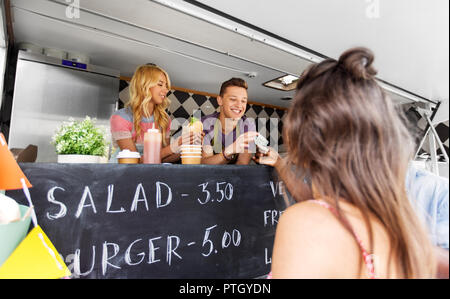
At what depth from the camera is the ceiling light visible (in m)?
3.46

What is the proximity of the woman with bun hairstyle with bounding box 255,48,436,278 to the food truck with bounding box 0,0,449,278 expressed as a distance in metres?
0.13

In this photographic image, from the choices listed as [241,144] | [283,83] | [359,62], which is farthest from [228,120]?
[283,83]

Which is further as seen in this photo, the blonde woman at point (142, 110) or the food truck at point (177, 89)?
the blonde woman at point (142, 110)

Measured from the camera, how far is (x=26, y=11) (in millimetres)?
1992

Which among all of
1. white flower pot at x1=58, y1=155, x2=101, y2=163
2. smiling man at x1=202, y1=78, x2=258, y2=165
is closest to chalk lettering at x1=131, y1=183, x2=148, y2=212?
white flower pot at x1=58, y1=155, x2=101, y2=163

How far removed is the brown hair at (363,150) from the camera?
0.54 metres

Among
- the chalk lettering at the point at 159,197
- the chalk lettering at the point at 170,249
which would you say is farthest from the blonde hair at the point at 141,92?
the chalk lettering at the point at 170,249

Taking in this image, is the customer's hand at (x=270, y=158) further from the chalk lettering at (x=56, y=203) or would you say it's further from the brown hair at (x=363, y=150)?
the chalk lettering at (x=56, y=203)

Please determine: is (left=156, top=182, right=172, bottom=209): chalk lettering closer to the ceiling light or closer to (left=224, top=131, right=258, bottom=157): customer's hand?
(left=224, top=131, right=258, bottom=157): customer's hand

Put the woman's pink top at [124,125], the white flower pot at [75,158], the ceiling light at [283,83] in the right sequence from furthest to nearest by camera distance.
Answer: the ceiling light at [283,83], the woman's pink top at [124,125], the white flower pot at [75,158]

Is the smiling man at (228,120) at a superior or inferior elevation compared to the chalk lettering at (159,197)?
superior

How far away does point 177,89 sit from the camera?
3.96 meters

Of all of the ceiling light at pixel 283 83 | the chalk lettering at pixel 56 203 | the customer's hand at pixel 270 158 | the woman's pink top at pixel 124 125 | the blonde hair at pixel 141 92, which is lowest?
the chalk lettering at pixel 56 203

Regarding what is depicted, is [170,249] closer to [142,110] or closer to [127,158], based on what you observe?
[127,158]
